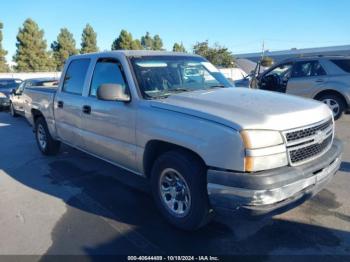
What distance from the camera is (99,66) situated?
4832 millimetres

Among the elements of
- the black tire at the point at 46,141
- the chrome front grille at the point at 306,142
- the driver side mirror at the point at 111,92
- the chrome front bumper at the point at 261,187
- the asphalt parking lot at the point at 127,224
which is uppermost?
the driver side mirror at the point at 111,92

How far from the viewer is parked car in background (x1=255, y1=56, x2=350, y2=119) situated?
8758mm

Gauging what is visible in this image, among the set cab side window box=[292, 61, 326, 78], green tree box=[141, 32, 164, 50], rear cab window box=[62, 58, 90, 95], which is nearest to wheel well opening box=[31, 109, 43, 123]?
rear cab window box=[62, 58, 90, 95]

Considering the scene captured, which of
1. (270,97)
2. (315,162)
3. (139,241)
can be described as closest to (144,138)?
(139,241)

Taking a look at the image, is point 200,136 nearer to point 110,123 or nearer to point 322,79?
point 110,123

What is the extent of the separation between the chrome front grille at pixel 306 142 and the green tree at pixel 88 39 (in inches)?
2034

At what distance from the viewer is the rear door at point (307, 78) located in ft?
29.9

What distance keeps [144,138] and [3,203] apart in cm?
235

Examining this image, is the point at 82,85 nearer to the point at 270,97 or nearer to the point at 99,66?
the point at 99,66

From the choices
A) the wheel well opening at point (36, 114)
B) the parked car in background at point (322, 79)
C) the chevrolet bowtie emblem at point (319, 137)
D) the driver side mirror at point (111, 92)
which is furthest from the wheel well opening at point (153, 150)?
the parked car in background at point (322, 79)

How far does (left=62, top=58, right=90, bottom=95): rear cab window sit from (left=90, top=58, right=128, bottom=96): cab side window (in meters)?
0.33

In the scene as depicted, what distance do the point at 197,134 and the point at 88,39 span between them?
173 feet

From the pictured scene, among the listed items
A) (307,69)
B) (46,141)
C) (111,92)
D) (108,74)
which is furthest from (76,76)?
(307,69)

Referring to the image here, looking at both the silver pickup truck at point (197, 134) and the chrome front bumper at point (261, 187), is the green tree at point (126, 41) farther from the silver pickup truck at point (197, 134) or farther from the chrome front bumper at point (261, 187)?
the chrome front bumper at point (261, 187)
